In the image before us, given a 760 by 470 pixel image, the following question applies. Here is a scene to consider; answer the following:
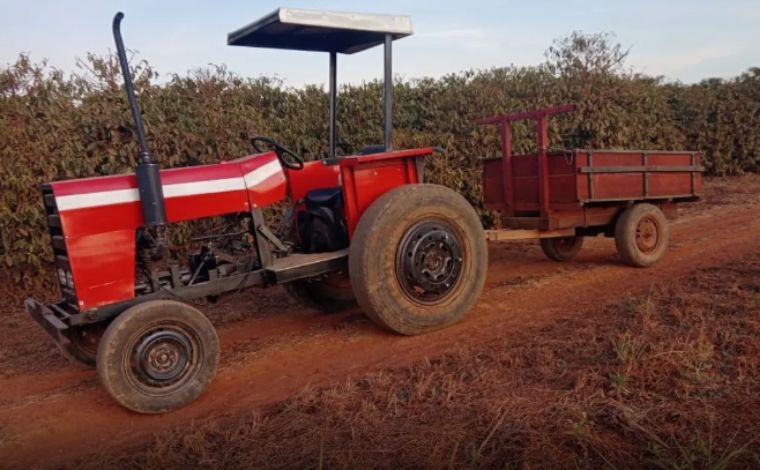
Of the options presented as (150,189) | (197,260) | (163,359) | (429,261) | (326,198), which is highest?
(150,189)

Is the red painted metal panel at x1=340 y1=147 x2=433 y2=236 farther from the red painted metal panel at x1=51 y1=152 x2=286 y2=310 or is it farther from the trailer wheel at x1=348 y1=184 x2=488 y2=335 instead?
the red painted metal panel at x1=51 y1=152 x2=286 y2=310

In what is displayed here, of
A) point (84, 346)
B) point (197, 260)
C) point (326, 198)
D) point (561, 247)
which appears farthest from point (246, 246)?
point (561, 247)

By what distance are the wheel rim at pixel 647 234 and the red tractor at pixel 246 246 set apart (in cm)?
244

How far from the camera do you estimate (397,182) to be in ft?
15.4

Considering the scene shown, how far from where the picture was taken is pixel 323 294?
17.5 feet

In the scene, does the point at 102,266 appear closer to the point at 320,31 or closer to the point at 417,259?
the point at 417,259

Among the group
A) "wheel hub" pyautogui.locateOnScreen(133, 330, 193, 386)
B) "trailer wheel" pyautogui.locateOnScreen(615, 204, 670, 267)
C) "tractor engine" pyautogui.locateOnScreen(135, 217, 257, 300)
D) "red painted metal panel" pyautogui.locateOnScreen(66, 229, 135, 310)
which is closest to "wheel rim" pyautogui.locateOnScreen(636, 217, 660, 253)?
"trailer wheel" pyautogui.locateOnScreen(615, 204, 670, 267)

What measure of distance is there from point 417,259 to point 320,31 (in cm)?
190

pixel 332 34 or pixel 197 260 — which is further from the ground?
pixel 332 34

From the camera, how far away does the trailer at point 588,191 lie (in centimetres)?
588

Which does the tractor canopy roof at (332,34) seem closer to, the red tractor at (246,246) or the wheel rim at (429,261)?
the red tractor at (246,246)

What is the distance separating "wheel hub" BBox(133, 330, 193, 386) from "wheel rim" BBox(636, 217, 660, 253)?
15.6 ft

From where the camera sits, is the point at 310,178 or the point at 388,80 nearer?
the point at 388,80

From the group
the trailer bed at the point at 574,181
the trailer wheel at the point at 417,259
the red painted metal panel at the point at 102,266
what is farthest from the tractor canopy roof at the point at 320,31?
the trailer bed at the point at 574,181
